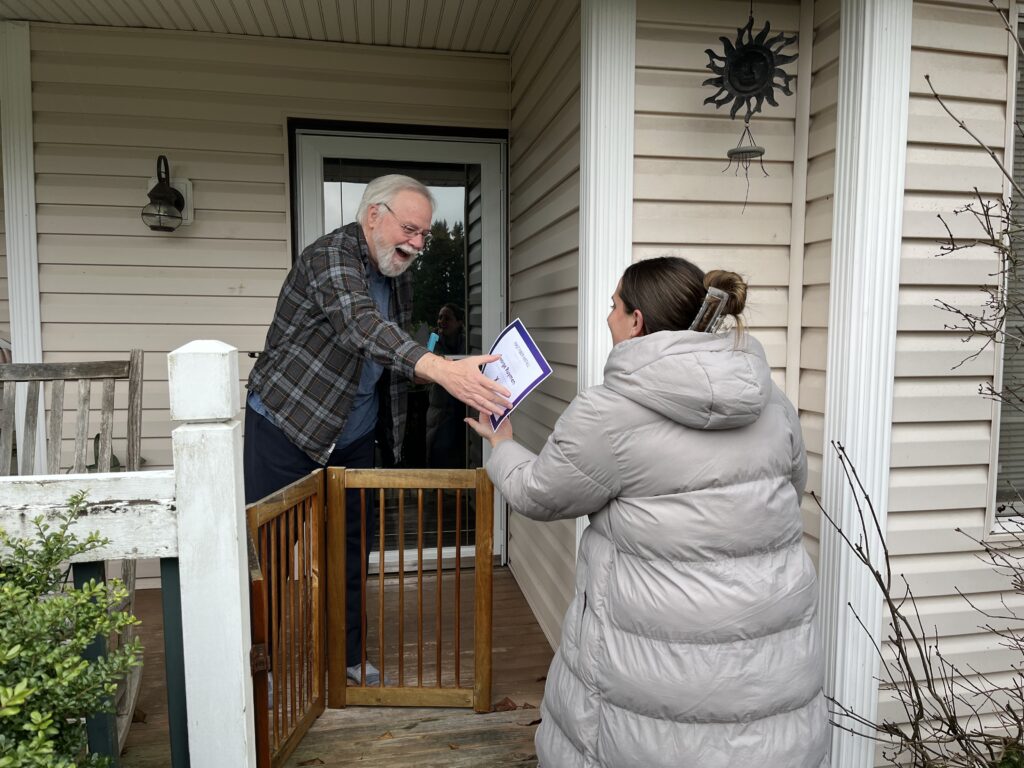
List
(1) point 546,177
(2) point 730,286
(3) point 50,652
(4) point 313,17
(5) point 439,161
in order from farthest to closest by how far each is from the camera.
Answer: (5) point 439,161
(4) point 313,17
(1) point 546,177
(2) point 730,286
(3) point 50,652

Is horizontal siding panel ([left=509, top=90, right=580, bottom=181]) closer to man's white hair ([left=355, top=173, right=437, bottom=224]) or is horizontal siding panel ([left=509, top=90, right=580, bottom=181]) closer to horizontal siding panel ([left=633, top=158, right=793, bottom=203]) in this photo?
horizontal siding panel ([left=633, top=158, right=793, bottom=203])

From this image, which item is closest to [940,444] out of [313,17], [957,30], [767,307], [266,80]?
[767,307]

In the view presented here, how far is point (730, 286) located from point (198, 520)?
1173mm

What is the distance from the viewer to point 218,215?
325 cm

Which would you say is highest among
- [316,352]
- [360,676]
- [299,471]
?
[316,352]

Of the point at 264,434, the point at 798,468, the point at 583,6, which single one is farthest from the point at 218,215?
the point at 798,468

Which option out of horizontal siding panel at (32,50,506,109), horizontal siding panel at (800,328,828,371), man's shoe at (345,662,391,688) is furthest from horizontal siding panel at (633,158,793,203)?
man's shoe at (345,662,391,688)

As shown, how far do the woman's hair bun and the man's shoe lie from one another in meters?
1.80

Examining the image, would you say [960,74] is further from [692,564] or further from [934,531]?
[692,564]

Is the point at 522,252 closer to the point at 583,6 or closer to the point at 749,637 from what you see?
the point at 583,6

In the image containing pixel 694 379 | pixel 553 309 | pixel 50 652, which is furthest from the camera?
pixel 553 309

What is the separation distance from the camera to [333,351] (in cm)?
221

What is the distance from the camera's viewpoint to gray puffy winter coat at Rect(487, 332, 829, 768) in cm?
125

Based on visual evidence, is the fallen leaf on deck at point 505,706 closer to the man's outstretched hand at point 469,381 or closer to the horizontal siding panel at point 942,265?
the man's outstretched hand at point 469,381
